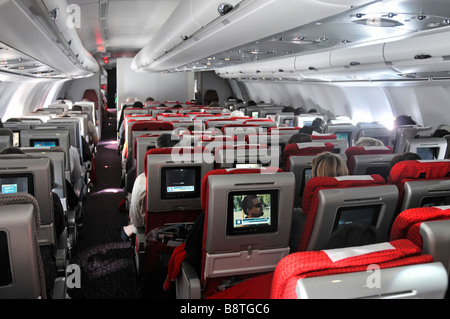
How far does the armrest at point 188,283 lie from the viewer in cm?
293

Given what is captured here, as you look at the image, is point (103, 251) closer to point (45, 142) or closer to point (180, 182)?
point (45, 142)

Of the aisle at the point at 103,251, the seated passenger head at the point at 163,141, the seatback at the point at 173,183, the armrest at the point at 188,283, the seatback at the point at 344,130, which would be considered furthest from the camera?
the seatback at the point at 344,130

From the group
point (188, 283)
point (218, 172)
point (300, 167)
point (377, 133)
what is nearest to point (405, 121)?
point (377, 133)

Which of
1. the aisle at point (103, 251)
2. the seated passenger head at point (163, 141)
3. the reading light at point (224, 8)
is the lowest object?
the aisle at point (103, 251)

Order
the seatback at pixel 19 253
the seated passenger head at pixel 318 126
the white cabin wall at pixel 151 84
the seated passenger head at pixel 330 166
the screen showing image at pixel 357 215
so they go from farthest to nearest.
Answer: the white cabin wall at pixel 151 84 < the seated passenger head at pixel 318 126 < the seated passenger head at pixel 330 166 < the screen showing image at pixel 357 215 < the seatback at pixel 19 253

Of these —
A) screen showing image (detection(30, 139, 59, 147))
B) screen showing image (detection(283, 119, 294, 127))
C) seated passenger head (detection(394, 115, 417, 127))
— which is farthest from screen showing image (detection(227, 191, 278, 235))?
screen showing image (detection(283, 119, 294, 127))

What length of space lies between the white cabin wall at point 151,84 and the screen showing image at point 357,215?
66.3ft

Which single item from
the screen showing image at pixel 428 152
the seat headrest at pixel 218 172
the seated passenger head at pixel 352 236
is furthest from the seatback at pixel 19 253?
the screen showing image at pixel 428 152

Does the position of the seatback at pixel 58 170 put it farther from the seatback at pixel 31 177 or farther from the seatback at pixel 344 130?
the seatback at pixel 344 130

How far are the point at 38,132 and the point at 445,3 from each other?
214 inches

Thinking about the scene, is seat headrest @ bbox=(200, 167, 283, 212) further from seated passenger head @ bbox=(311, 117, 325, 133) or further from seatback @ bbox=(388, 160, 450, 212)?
seated passenger head @ bbox=(311, 117, 325, 133)
